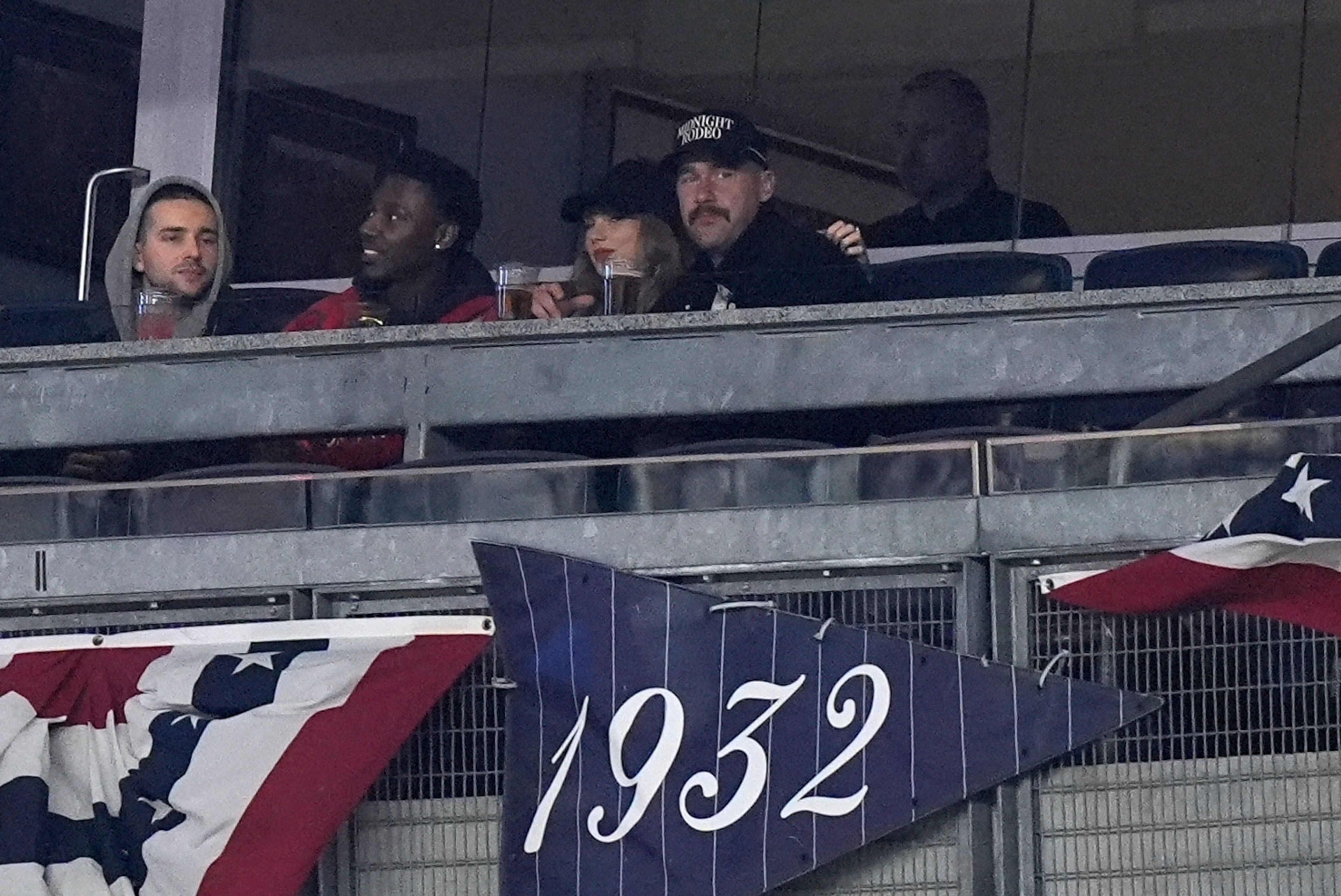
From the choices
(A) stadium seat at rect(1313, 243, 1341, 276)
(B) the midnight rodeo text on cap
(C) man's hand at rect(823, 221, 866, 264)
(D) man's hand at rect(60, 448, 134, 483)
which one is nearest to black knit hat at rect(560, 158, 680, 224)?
(B) the midnight rodeo text on cap

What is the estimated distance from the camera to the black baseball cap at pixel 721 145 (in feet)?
25.7

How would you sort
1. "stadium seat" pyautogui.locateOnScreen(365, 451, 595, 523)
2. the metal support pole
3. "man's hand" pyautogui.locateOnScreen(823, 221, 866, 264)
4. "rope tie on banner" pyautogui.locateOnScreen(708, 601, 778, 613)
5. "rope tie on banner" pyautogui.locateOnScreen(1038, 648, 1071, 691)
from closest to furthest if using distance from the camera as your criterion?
"rope tie on banner" pyautogui.locateOnScreen(1038, 648, 1071, 691), "rope tie on banner" pyautogui.locateOnScreen(708, 601, 778, 613), "stadium seat" pyautogui.locateOnScreen(365, 451, 595, 523), "man's hand" pyautogui.locateOnScreen(823, 221, 866, 264), the metal support pole

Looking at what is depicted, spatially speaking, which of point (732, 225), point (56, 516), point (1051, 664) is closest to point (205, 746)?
point (56, 516)

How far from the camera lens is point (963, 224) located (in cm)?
913

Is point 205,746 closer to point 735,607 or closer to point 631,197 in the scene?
point 735,607

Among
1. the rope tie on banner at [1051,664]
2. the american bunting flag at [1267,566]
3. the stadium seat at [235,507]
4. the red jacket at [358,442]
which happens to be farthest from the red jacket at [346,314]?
the american bunting flag at [1267,566]

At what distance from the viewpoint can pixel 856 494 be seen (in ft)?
21.1

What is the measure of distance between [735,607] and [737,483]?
36cm

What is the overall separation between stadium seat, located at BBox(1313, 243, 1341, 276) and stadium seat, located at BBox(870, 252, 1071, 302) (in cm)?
67

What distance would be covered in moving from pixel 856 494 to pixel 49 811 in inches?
84.5

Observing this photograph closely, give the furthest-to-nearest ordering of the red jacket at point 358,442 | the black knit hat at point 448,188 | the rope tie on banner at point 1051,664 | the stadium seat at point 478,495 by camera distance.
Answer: the black knit hat at point 448,188, the red jacket at point 358,442, the stadium seat at point 478,495, the rope tie on banner at point 1051,664

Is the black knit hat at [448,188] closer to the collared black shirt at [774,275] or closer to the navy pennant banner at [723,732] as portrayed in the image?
the collared black shirt at [774,275]

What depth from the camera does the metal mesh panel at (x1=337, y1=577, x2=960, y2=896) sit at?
20.6 feet

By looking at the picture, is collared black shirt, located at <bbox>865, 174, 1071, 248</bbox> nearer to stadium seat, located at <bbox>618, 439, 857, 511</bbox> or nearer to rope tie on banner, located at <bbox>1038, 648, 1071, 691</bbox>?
stadium seat, located at <bbox>618, 439, 857, 511</bbox>
